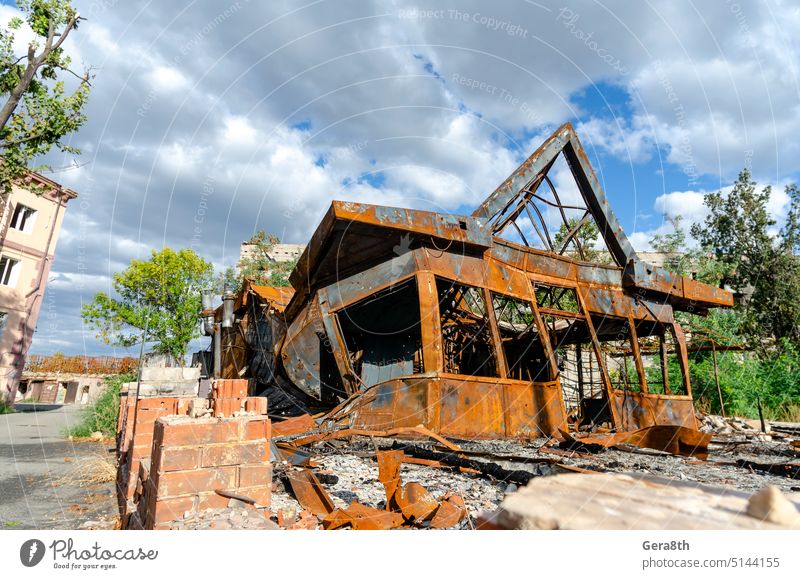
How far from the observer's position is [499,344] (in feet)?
21.5

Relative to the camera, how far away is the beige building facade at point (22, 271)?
20906 mm

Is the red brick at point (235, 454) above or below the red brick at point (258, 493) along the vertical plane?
above

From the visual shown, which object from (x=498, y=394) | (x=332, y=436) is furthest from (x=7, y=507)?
(x=498, y=394)

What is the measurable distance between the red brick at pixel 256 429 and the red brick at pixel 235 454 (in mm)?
42

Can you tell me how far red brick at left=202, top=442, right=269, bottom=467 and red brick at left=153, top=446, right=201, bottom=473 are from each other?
0.17 ft

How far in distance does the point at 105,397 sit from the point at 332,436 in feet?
30.9

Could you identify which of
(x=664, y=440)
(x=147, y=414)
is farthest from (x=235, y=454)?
(x=664, y=440)

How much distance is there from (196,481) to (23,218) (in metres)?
26.1

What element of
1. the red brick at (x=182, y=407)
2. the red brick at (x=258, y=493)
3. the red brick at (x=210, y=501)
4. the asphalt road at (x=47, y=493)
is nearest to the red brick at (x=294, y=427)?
the asphalt road at (x=47, y=493)

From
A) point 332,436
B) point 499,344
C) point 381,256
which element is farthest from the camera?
point 381,256

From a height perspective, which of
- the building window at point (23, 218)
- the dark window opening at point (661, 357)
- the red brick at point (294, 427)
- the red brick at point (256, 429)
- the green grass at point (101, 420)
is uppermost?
the building window at point (23, 218)

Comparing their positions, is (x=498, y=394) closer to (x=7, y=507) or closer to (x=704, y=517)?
(x=704, y=517)

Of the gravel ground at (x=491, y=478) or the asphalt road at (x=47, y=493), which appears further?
the asphalt road at (x=47, y=493)
